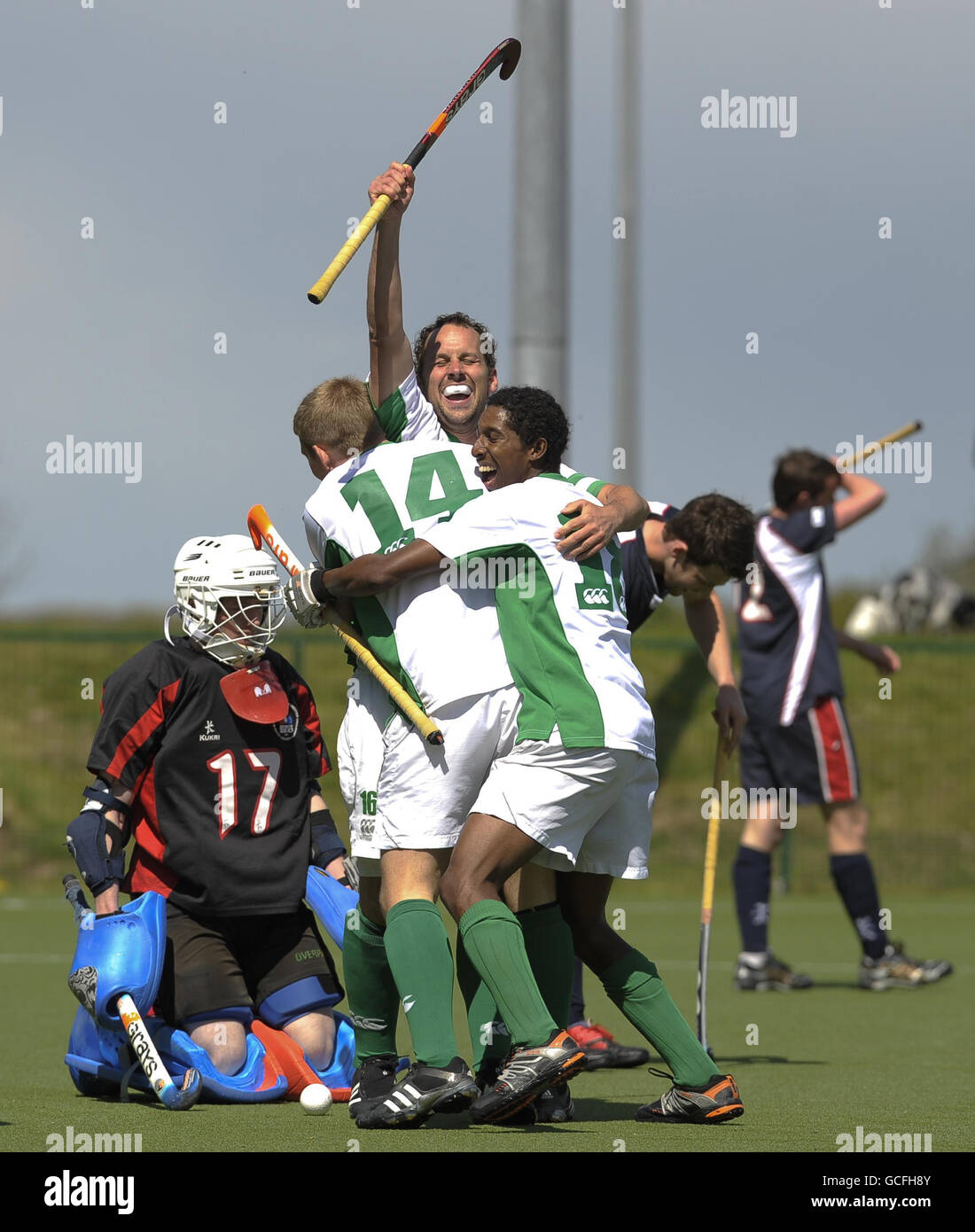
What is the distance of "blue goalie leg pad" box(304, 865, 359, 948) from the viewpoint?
5.20 meters

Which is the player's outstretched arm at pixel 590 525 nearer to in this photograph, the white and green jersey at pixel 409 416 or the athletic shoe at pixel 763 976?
the white and green jersey at pixel 409 416

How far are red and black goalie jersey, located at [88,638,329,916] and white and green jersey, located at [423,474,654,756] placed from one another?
3.35 ft

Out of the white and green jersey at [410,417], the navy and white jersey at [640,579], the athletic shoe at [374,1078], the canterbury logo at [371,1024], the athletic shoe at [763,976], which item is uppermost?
the white and green jersey at [410,417]

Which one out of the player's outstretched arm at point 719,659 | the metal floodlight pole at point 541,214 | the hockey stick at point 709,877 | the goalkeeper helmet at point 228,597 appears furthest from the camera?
the metal floodlight pole at point 541,214

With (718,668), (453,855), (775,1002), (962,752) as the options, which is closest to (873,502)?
(775,1002)

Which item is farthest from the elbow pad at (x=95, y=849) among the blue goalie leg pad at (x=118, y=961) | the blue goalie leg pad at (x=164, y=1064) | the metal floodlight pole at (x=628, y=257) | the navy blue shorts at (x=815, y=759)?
the metal floodlight pole at (x=628, y=257)

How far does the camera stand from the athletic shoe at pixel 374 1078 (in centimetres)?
466

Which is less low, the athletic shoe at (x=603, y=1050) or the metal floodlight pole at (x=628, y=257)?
the metal floodlight pole at (x=628, y=257)

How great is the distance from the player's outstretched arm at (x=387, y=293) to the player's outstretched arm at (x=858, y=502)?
13.8 feet

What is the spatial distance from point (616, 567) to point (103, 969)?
1.69 metres

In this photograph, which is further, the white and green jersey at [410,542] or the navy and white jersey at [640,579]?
the navy and white jersey at [640,579]

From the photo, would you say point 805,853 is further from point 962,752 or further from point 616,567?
point 616,567

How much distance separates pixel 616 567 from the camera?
185 inches
